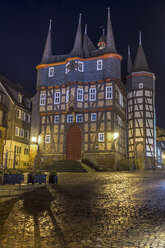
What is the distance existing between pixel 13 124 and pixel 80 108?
11754 mm

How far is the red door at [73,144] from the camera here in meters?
37.1

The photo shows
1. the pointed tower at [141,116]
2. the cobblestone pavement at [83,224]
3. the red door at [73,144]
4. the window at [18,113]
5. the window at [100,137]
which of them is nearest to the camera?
the cobblestone pavement at [83,224]

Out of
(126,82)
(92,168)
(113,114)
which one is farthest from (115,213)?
(126,82)

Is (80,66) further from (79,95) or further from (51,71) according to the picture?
(51,71)

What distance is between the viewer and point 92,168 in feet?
107

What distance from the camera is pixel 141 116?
45.4m

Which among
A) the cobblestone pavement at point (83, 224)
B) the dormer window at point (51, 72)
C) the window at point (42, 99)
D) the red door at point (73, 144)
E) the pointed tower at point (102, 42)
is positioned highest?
the pointed tower at point (102, 42)

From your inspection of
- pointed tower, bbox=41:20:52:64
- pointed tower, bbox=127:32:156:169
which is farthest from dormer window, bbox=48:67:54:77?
pointed tower, bbox=127:32:156:169

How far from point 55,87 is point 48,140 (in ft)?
27.9

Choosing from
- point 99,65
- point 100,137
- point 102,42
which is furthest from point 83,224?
point 102,42

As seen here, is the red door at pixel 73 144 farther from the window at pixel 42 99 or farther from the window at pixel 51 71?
the window at pixel 51 71

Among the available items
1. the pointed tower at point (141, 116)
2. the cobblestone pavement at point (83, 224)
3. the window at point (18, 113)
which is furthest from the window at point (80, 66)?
the cobblestone pavement at point (83, 224)

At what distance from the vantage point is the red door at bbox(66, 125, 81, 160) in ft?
122

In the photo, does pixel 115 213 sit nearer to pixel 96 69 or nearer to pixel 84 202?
pixel 84 202
